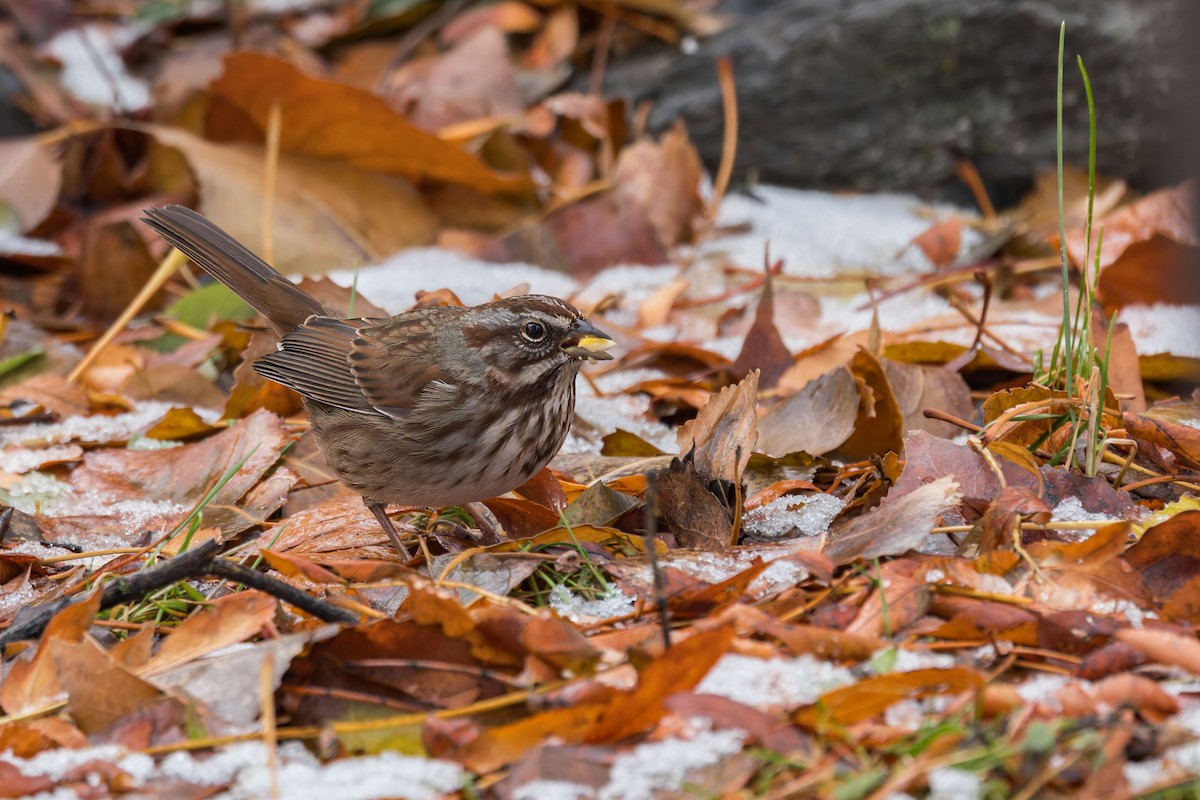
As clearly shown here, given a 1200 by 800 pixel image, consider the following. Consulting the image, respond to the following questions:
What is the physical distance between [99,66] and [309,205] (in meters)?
2.38

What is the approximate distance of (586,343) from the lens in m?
3.90

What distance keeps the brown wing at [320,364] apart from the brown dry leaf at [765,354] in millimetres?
1271

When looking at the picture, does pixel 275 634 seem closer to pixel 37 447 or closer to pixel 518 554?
pixel 518 554

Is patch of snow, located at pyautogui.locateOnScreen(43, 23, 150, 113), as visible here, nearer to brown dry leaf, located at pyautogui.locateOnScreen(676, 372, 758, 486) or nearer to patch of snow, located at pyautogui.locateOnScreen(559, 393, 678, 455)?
patch of snow, located at pyautogui.locateOnScreen(559, 393, 678, 455)

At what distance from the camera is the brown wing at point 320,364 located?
4.13m

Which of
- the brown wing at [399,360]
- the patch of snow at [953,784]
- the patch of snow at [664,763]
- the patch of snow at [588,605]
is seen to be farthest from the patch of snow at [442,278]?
the patch of snow at [953,784]

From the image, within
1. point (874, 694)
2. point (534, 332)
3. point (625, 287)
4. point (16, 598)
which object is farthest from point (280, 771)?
point (625, 287)

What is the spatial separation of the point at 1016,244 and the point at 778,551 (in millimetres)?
3095

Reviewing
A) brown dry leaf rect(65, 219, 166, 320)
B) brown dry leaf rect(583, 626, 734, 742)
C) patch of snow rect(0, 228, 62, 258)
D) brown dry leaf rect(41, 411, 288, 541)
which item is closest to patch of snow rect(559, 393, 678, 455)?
brown dry leaf rect(41, 411, 288, 541)

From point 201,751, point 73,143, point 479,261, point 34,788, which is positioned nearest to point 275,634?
point 201,751

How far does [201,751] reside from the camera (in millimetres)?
2502

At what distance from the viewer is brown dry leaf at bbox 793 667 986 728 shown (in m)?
2.34

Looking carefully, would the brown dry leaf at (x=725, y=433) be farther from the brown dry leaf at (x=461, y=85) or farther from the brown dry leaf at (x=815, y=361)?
the brown dry leaf at (x=461, y=85)

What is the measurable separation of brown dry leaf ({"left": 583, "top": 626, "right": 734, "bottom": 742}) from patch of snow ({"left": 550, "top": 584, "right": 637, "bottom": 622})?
576 millimetres
